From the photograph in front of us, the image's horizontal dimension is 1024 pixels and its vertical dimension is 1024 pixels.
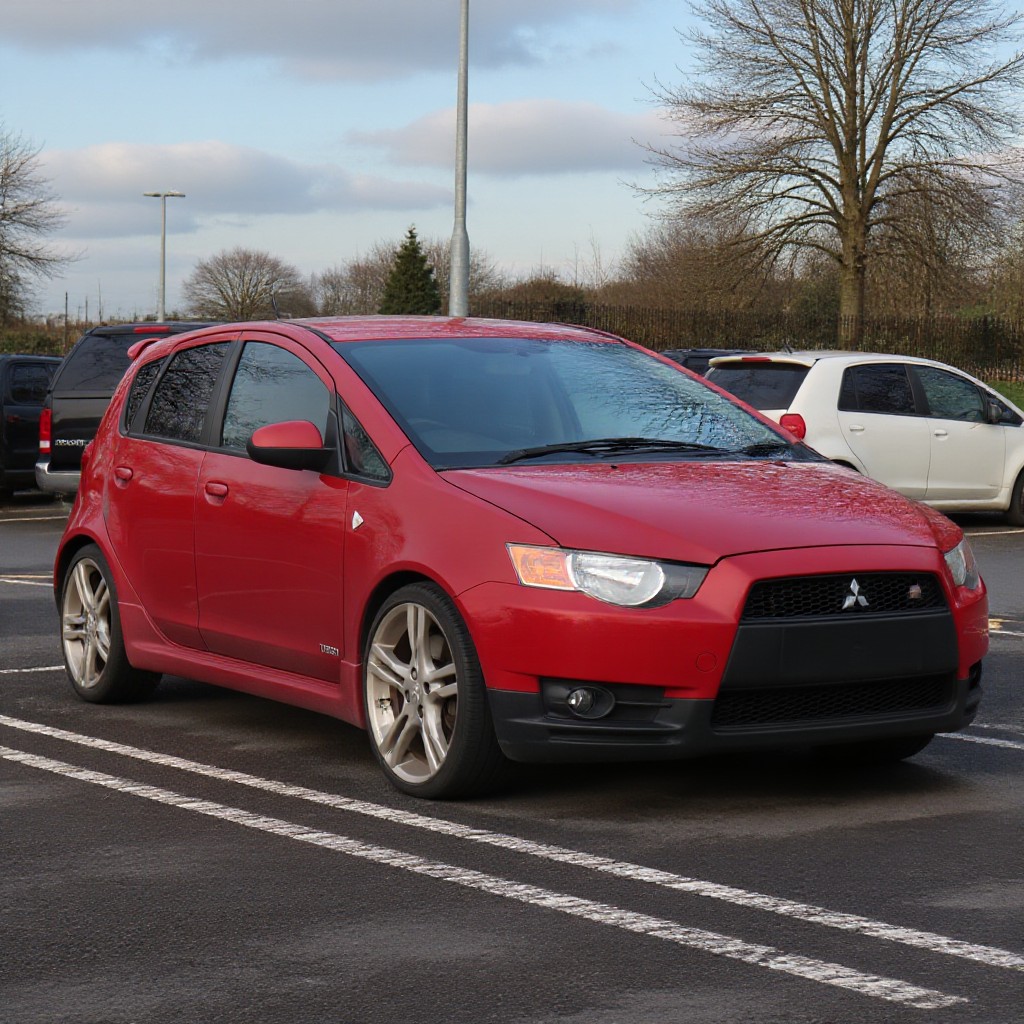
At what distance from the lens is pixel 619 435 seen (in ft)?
20.7

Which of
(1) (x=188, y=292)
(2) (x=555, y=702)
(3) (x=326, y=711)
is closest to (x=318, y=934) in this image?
(2) (x=555, y=702)

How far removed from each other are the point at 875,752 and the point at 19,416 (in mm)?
15575

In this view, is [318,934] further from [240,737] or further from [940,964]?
[240,737]

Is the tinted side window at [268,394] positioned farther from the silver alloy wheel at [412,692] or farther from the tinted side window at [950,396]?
the tinted side window at [950,396]

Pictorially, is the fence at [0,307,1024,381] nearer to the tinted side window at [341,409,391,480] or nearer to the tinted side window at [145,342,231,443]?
the tinted side window at [145,342,231,443]

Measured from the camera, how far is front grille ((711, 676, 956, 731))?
5238mm

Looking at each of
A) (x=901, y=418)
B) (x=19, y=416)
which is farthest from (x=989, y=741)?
(x=19, y=416)

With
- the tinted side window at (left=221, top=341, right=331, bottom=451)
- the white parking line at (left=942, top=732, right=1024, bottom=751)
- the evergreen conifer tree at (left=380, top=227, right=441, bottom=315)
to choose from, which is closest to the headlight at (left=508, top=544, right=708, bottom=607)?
the tinted side window at (left=221, top=341, right=331, bottom=451)

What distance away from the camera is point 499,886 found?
4.57 metres

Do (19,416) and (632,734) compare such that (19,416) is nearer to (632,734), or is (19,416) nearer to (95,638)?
(95,638)

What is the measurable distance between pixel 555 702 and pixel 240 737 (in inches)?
78.1

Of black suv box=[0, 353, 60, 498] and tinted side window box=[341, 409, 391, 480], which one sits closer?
tinted side window box=[341, 409, 391, 480]

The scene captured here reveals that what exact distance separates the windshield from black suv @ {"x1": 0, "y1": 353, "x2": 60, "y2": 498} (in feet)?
46.8

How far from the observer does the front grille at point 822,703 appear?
17.2 feet
